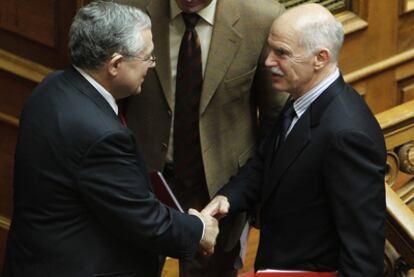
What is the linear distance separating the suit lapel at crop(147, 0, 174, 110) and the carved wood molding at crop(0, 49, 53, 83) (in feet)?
2.81

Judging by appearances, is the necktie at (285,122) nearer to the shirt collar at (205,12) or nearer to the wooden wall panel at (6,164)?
the shirt collar at (205,12)

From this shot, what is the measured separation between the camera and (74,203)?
136 inches

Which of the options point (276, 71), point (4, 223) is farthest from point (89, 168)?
point (4, 223)

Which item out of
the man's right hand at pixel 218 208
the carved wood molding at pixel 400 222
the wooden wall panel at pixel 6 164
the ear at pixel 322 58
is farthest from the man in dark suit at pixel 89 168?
the wooden wall panel at pixel 6 164

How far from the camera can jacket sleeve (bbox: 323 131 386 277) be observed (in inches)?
135

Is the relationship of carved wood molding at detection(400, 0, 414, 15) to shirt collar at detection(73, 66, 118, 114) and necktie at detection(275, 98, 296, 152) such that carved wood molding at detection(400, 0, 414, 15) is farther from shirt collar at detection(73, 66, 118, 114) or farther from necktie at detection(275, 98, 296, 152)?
shirt collar at detection(73, 66, 118, 114)

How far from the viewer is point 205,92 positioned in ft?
13.1

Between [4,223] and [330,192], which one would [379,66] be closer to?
[4,223]

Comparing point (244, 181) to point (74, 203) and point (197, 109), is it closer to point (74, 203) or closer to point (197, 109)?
point (197, 109)

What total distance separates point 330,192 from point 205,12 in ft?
2.75

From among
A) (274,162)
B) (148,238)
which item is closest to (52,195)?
(148,238)

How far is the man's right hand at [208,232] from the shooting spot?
3775mm

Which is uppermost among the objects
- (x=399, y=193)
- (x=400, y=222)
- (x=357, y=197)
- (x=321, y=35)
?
(x=321, y=35)

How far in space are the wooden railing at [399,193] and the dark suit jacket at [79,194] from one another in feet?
2.69
